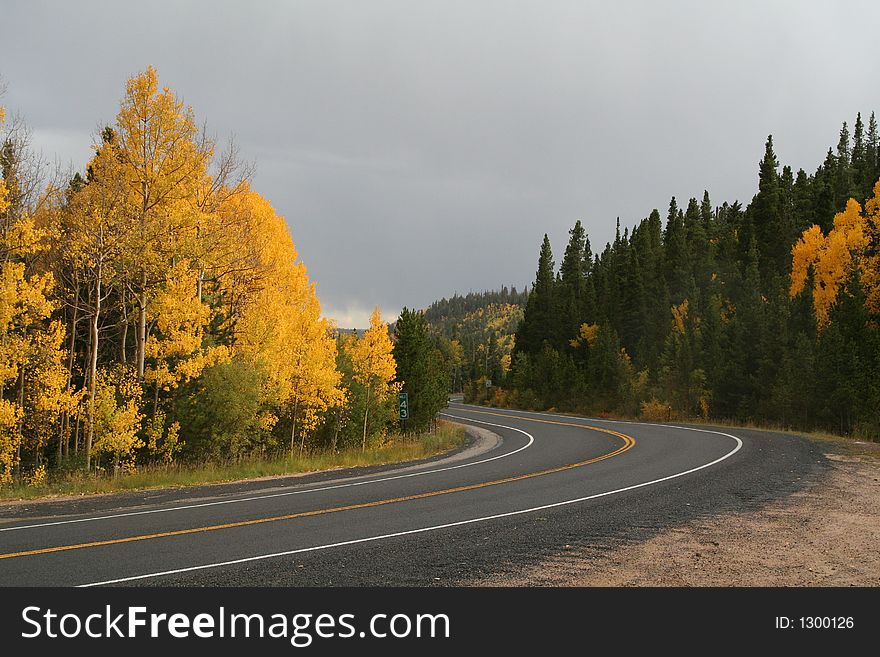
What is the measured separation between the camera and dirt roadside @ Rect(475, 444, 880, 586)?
7785 millimetres

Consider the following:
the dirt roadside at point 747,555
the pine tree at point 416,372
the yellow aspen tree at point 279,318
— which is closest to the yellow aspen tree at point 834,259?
the pine tree at point 416,372

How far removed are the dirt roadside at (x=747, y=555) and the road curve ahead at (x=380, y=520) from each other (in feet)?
1.93

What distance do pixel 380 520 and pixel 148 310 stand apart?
1379cm

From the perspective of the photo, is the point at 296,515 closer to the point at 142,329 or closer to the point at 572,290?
the point at 142,329

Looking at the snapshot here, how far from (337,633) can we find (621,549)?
16.3 ft

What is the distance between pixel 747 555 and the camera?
892 centimetres

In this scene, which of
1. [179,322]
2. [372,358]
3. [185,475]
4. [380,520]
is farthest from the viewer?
[372,358]

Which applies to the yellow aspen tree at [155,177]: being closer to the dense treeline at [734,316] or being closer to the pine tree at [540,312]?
the dense treeline at [734,316]

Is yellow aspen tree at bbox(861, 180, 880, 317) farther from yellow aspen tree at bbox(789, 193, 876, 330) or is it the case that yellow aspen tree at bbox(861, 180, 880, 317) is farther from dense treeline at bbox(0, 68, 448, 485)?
dense treeline at bbox(0, 68, 448, 485)

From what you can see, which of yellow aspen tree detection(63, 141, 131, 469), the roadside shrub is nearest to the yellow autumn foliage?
the roadside shrub

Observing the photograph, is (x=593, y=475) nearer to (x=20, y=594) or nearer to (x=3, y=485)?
(x=20, y=594)

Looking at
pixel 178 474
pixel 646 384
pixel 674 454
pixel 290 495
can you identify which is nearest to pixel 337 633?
pixel 290 495

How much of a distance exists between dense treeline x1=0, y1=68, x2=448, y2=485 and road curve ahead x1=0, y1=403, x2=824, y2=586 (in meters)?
5.73

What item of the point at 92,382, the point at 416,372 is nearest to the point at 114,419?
the point at 92,382
